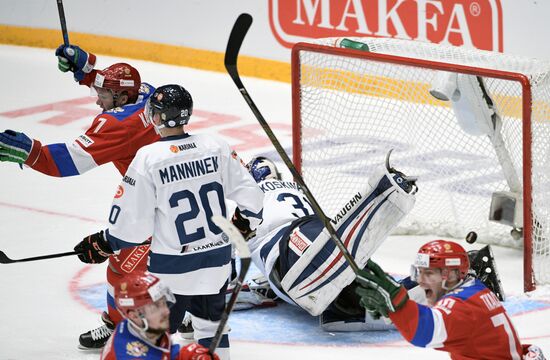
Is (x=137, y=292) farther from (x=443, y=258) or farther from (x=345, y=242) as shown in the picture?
(x=345, y=242)

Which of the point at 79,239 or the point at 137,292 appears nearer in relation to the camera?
the point at 137,292

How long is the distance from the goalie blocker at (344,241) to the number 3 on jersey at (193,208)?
860 millimetres

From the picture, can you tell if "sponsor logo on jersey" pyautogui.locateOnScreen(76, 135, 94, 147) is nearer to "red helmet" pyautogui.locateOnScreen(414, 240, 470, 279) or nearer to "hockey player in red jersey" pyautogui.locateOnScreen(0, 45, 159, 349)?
"hockey player in red jersey" pyautogui.locateOnScreen(0, 45, 159, 349)

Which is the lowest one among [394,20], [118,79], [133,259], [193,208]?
[133,259]

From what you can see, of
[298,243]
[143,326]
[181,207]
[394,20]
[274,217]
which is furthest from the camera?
[394,20]

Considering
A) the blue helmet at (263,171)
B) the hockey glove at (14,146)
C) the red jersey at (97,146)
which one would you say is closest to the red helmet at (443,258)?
the red jersey at (97,146)

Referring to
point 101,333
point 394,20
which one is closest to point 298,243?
point 101,333

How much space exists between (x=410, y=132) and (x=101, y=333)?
2321 millimetres

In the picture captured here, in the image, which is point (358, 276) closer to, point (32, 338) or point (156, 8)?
point (32, 338)

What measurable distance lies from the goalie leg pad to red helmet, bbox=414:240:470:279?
44.1 inches

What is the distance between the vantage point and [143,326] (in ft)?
10.6

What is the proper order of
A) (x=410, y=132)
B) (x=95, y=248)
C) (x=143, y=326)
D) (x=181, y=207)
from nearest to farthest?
(x=143, y=326) → (x=181, y=207) → (x=95, y=248) → (x=410, y=132)

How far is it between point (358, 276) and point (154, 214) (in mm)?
862

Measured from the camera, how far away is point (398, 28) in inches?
324
